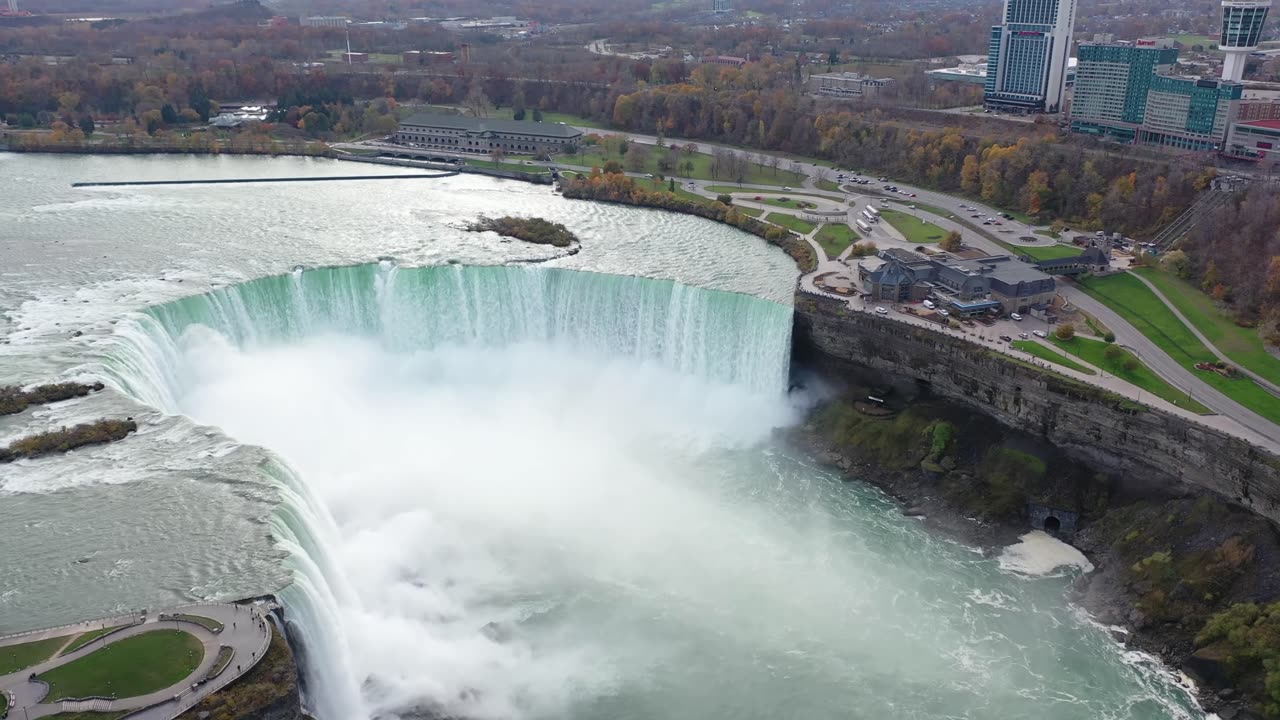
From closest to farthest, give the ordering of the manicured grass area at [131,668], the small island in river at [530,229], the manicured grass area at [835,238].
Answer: the manicured grass area at [131,668] → the manicured grass area at [835,238] → the small island in river at [530,229]

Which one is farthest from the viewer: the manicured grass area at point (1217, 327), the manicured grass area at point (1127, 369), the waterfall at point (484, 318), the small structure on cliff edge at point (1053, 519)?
the waterfall at point (484, 318)

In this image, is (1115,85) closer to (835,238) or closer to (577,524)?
(835,238)

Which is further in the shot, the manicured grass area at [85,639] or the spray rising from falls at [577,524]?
the spray rising from falls at [577,524]

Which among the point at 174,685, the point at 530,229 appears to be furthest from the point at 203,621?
the point at 530,229

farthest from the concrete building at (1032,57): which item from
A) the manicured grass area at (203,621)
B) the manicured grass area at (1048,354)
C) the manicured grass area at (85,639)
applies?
the manicured grass area at (85,639)

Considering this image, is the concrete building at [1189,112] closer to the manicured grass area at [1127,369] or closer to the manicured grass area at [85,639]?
the manicured grass area at [1127,369]

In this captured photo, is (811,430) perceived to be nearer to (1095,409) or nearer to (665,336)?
(665,336)
